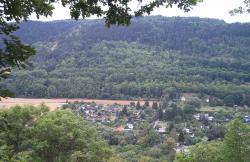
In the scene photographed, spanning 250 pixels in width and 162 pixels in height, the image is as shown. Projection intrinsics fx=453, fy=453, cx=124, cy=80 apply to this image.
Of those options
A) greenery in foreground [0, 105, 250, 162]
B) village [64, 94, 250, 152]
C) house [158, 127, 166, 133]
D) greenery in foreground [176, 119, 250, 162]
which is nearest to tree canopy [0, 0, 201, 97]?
greenery in foreground [0, 105, 250, 162]

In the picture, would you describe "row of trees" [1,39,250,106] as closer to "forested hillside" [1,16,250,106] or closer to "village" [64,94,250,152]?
"forested hillside" [1,16,250,106]

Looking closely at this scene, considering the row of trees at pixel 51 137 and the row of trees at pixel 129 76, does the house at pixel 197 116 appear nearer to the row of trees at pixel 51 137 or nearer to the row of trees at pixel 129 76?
the row of trees at pixel 129 76

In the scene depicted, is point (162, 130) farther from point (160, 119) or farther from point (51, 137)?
point (51, 137)

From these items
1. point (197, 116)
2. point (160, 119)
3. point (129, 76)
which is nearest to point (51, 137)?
point (160, 119)

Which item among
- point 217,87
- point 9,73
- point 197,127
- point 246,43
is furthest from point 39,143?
point 246,43

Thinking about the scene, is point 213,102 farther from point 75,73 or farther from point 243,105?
point 75,73

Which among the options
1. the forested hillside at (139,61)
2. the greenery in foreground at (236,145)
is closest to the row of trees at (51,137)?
the greenery in foreground at (236,145)

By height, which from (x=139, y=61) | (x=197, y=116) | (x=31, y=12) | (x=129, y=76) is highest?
(x=31, y=12)

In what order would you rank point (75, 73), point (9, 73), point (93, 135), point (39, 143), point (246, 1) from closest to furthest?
point (9, 73), point (246, 1), point (39, 143), point (93, 135), point (75, 73)

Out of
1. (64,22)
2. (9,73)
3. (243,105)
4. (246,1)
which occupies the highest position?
(246,1)
